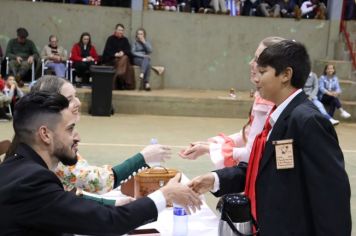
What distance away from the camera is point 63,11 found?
12164mm

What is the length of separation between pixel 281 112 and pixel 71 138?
77 cm

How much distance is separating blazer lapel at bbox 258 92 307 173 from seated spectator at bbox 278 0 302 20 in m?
11.4

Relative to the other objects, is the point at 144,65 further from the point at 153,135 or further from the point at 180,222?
the point at 180,222

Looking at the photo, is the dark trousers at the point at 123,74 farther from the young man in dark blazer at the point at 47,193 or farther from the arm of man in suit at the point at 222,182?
the young man in dark blazer at the point at 47,193

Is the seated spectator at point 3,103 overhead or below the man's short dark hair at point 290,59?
below

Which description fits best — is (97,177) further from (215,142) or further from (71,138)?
(71,138)

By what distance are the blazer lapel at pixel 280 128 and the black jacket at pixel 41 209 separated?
61 cm

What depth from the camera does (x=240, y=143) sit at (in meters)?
3.05

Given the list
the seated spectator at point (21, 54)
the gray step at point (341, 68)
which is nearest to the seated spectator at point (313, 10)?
the gray step at point (341, 68)

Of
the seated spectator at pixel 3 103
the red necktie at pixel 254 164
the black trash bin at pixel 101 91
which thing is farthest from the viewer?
the black trash bin at pixel 101 91

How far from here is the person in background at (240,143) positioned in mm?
2539

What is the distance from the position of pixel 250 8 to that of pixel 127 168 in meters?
10.9

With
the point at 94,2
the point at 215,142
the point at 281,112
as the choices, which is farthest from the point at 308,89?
the point at 281,112

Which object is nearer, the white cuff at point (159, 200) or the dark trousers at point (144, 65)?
the white cuff at point (159, 200)
